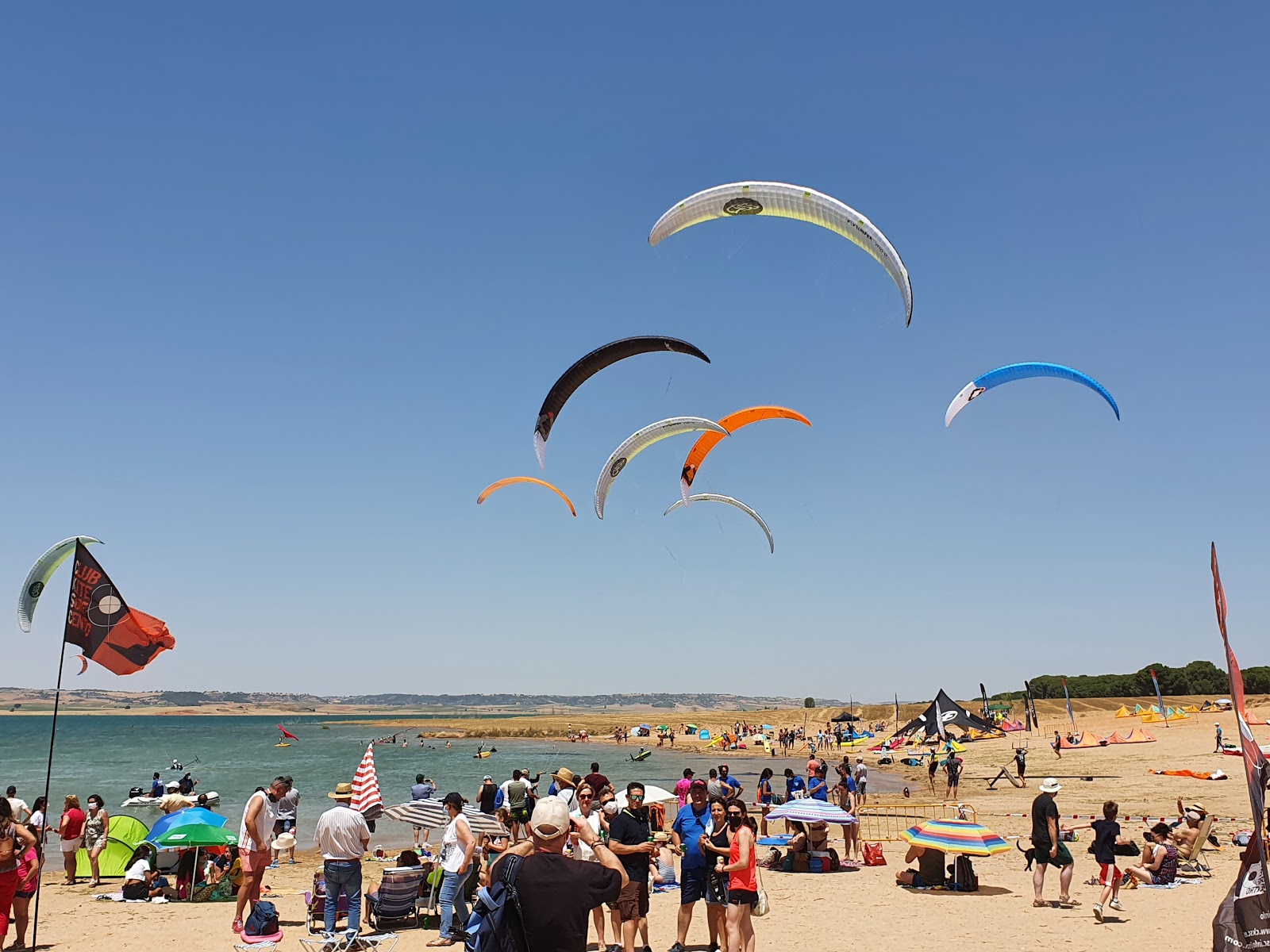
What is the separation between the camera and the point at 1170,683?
2827 inches

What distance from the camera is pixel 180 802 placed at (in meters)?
13.9

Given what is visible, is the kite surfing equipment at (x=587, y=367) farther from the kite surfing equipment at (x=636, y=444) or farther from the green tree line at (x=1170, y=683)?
the green tree line at (x=1170, y=683)

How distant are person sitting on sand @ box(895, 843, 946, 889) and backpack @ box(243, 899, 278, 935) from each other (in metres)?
7.93

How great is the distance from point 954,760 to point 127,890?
21.9m

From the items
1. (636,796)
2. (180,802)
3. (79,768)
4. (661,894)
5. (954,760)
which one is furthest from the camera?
(79,768)

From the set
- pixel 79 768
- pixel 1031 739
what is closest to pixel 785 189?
pixel 1031 739

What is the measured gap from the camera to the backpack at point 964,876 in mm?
11242

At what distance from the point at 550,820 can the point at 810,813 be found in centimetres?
915

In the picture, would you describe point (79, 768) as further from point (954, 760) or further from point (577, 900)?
point (577, 900)

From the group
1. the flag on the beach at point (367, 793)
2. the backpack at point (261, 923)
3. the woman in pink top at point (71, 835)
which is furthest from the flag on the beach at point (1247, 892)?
the woman in pink top at point (71, 835)

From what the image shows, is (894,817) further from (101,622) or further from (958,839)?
(101,622)

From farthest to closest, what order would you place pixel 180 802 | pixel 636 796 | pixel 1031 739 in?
pixel 1031 739 < pixel 180 802 < pixel 636 796

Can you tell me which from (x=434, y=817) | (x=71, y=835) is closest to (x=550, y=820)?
(x=434, y=817)

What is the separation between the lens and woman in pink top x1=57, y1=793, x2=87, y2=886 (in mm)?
13125
